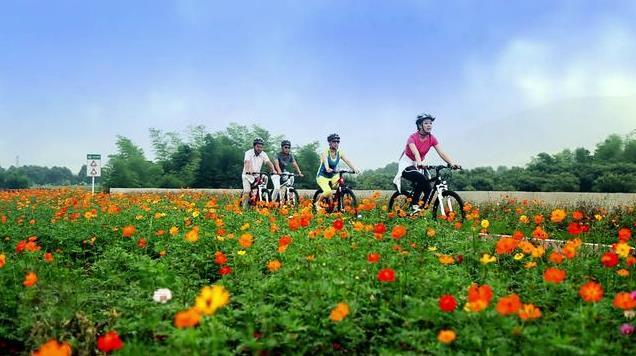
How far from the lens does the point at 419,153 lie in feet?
32.3

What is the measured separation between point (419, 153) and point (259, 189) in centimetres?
455

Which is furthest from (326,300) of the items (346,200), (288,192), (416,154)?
(288,192)

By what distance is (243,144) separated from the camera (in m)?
43.9

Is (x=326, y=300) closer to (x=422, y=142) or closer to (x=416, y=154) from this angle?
(x=416, y=154)

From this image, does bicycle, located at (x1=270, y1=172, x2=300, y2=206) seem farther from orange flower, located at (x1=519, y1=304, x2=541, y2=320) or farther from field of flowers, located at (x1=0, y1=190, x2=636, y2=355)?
orange flower, located at (x1=519, y1=304, x2=541, y2=320)

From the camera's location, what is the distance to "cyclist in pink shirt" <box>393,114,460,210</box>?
9633 mm

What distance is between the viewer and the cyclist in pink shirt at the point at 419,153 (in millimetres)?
9633

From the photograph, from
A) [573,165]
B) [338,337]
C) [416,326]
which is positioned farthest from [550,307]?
[573,165]

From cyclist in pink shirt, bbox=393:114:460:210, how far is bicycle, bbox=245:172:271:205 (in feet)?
13.4

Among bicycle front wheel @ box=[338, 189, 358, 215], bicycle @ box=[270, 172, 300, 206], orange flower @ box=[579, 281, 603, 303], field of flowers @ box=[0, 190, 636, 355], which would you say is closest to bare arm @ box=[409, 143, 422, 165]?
bicycle front wheel @ box=[338, 189, 358, 215]

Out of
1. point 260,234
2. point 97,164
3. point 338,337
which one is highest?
point 97,164

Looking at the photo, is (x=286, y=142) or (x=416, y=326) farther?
(x=286, y=142)

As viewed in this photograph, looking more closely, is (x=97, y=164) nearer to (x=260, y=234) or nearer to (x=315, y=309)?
(x=260, y=234)

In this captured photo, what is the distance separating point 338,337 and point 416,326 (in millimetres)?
533
